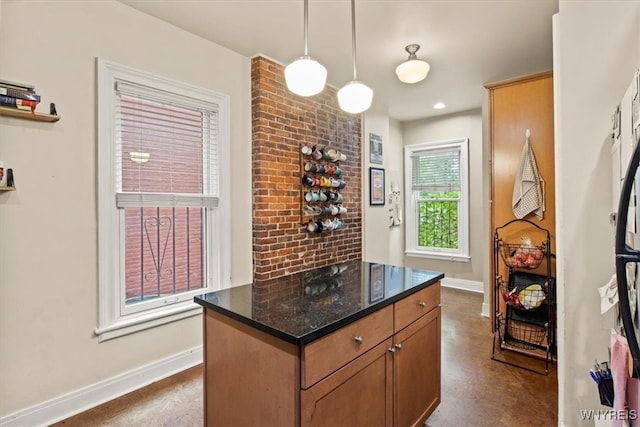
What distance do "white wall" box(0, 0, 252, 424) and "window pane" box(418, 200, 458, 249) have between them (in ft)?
13.6

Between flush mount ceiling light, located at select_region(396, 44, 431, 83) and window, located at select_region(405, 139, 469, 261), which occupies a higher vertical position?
flush mount ceiling light, located at select_region(396, 44, 431, 83)

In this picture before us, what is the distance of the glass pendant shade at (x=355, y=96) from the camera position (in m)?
1.76

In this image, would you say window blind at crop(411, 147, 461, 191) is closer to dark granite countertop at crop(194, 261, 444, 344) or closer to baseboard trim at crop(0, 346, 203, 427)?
dark granite countertop at crop(194, 261, 444, 344)

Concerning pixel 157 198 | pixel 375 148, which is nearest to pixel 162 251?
pixel 157 198

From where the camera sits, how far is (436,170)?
5.19 m

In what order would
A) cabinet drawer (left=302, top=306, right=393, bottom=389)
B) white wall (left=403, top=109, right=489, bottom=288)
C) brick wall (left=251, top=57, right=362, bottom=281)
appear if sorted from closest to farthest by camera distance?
cabinet drawer (left=302, top=306, right=393, bottom=389) → brick wall (left=251, top=57, right=362, bottom=281) → white wall (left=403, top=109, right=489, bottom=288)

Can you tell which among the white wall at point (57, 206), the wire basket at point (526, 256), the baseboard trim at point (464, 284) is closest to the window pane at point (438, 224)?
the baseboard trim at point (464, 284)

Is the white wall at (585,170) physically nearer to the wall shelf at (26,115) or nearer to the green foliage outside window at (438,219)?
the wall shelf at (26,115)

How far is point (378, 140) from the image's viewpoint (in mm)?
4434

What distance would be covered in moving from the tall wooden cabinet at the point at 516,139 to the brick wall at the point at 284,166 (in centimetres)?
156

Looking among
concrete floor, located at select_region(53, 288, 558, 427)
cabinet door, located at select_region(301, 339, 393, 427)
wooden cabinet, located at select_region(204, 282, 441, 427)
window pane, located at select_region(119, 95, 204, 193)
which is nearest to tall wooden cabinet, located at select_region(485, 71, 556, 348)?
concrete floor, located at select_region(53, 288, 558, 427)

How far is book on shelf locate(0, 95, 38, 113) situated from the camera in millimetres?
1781

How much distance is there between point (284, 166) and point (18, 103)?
190cm

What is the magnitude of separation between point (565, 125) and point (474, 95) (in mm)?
2645
